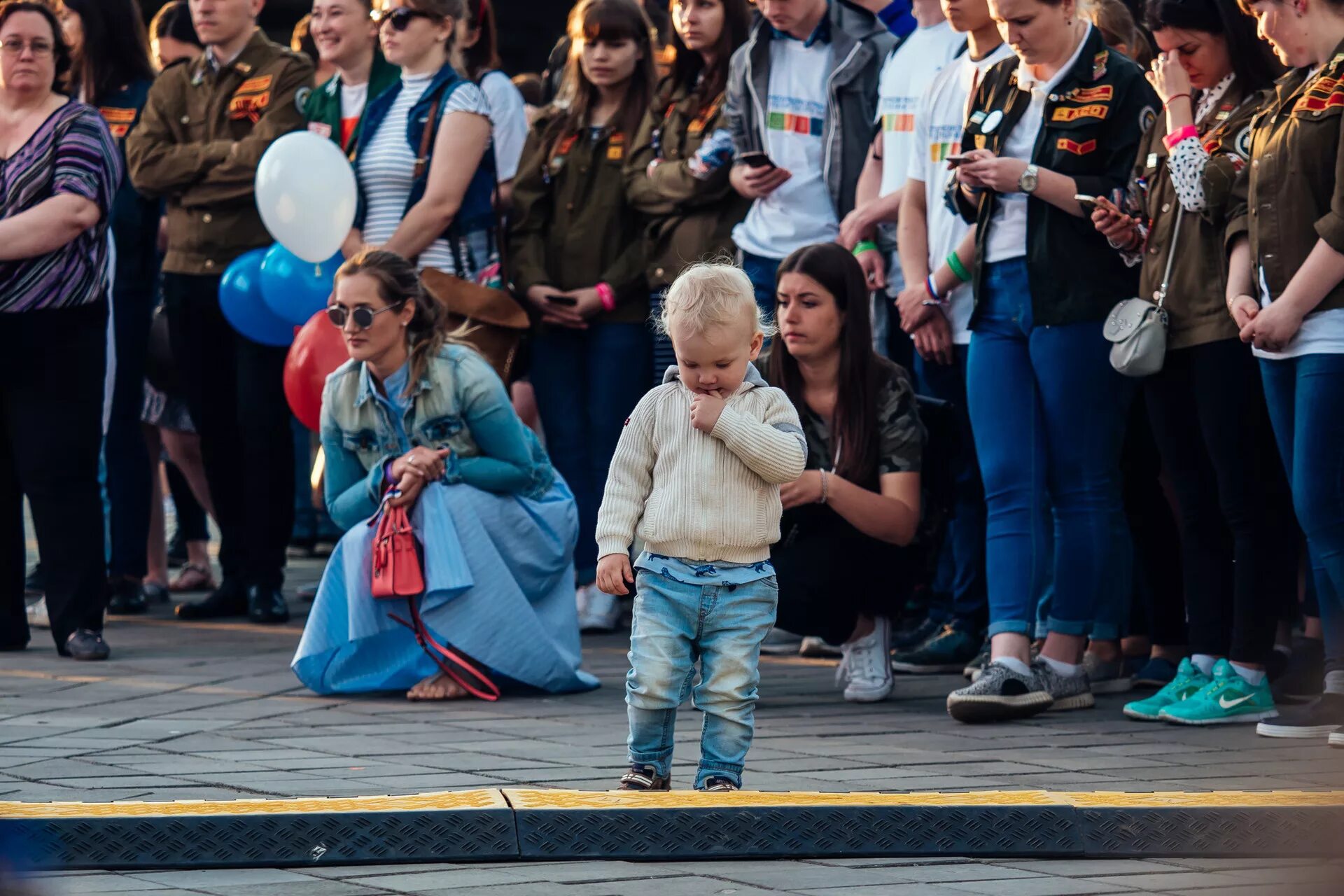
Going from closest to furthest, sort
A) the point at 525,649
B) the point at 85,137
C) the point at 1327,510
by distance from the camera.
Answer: the point at 1327,510 < the point at 525,649 < the point at 85,137

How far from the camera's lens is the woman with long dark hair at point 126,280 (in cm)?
806

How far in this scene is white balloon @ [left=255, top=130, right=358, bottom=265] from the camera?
7.03 m

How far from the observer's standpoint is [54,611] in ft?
22.4

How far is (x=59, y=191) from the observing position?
21.4ft

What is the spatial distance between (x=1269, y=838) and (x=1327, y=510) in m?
1.60

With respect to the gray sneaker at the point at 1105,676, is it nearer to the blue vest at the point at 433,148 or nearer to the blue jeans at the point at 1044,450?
the blue jeans at the point at 1044,450

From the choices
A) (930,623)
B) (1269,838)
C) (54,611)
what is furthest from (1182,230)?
(54,611)

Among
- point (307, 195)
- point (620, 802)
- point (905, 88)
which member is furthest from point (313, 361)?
point (620, 802)

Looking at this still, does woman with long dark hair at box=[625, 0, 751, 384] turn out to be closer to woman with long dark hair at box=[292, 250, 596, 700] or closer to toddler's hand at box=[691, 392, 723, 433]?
woman with long dark hair at box=[292, 250, 596, 700]

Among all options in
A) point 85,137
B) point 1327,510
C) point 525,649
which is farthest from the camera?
point 85,137

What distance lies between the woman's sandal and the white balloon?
2292 millimetres

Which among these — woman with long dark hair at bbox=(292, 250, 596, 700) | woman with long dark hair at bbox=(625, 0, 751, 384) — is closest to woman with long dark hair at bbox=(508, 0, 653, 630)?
woman with long dark hair at bbox=(625, 0, 751, 384)

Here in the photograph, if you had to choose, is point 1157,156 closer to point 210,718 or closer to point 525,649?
point 525,649

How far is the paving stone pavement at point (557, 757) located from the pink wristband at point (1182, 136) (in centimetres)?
163
